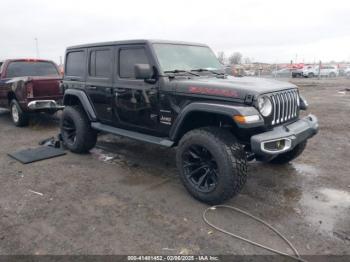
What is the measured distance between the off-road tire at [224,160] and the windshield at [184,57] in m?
1.14

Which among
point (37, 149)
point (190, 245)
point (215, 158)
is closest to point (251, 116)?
point (215, 158)

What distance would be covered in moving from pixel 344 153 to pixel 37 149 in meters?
5.62

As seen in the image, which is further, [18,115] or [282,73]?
[282,73]

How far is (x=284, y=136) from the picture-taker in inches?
131

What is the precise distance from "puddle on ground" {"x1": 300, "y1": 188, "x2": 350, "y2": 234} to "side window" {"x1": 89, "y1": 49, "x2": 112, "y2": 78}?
3.37 meters

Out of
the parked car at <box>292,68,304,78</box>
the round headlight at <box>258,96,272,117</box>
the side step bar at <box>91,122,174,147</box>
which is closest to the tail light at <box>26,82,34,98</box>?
the side step bar at <box>91,122,174,147</box>

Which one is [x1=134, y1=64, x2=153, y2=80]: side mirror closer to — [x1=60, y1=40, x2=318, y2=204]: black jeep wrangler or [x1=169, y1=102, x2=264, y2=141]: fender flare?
[x1=60, y1=40, x2=318, y2=204]: black jeep wrangler

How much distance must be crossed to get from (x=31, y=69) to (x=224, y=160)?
6858mm

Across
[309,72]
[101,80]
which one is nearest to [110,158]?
[101,80]

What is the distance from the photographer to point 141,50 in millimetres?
4270

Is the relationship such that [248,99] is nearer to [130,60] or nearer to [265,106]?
[265,106]

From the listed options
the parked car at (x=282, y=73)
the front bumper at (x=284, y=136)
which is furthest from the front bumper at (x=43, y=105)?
the parked car at (x=282, y=73)

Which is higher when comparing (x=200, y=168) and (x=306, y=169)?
(x=200, y=168)

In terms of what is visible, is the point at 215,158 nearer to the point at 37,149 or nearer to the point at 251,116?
the point at 251,116
